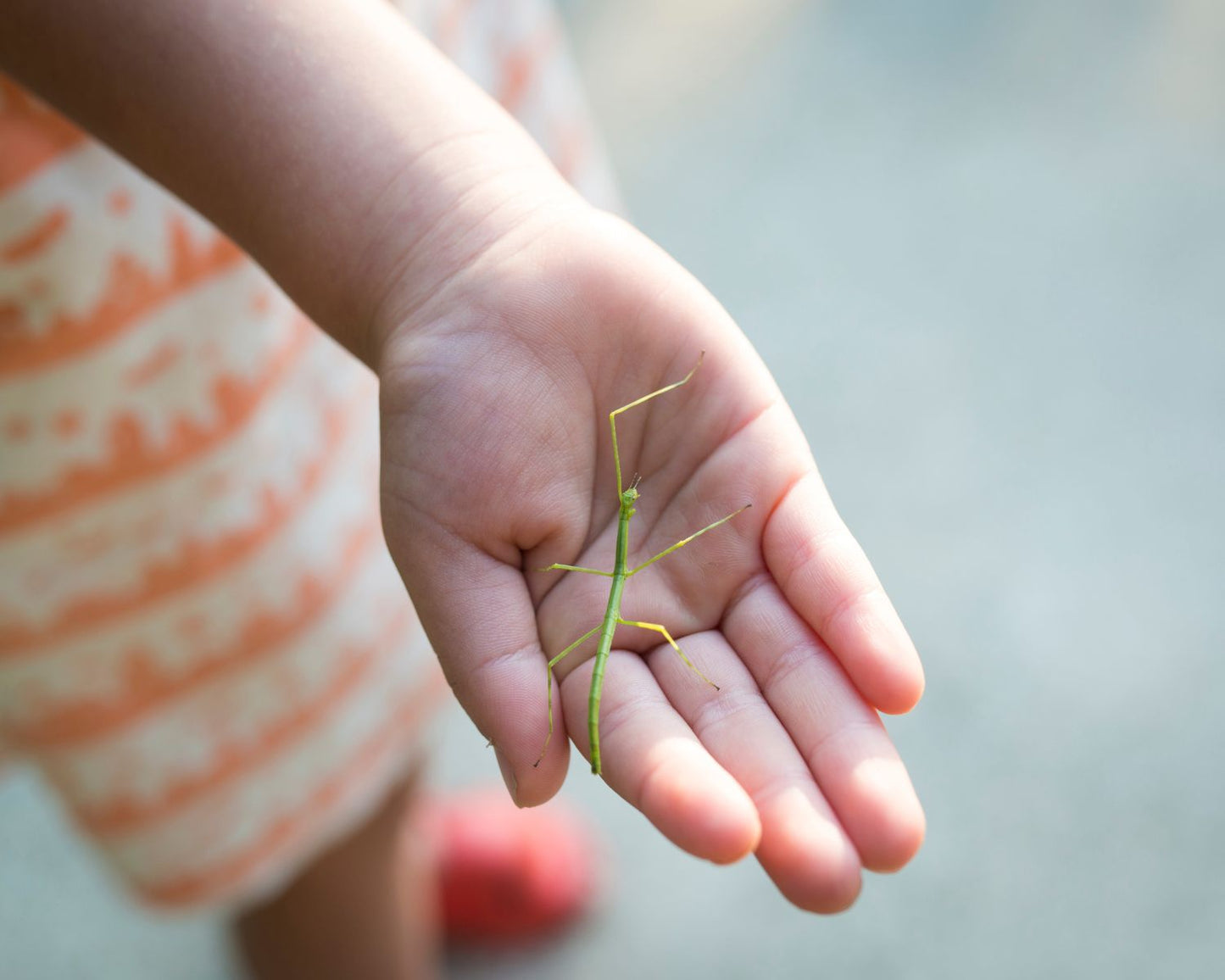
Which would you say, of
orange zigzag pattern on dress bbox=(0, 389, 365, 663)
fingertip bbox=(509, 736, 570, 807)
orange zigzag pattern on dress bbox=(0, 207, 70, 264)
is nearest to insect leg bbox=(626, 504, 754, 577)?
fingertip bbox=(509, 736, 570, 807)

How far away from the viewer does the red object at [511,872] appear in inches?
116

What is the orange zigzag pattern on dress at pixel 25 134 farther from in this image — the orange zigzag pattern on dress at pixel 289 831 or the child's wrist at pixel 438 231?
the orange zigzag pattern on dress at pixel 289 831

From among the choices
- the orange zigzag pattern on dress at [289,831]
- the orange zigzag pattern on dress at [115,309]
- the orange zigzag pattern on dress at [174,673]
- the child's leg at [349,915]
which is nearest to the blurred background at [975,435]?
the child's leg at [349,915]

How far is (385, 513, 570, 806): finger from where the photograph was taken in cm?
136

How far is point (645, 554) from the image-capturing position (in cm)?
167

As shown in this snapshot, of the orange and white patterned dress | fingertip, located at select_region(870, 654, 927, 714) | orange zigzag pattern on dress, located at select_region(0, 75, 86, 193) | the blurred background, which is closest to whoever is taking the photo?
fingertip, located at select_region(870, 654, 927, 714)

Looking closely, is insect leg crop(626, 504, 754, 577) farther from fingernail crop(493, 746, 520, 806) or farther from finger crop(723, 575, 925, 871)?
fingernail crop(493, 746, 520, 806)

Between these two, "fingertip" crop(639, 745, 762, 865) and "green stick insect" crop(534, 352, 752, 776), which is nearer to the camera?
"fingertip" crop(639, 745, 762, 865)

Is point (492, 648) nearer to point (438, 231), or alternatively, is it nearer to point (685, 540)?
point (685, 540)

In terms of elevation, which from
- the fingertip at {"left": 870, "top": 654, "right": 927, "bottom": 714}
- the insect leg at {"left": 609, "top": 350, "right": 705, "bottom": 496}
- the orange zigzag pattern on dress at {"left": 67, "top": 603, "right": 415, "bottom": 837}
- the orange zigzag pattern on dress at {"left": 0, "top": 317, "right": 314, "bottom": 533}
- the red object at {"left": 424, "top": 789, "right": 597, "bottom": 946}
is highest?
the orange zigzag pattern on dress at {"left": 0, "top": 317, "right": 314, "bottom": 533}

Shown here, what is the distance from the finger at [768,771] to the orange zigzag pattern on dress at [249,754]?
82 cm

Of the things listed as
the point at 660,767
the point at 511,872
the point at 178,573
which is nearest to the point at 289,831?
the point at 178,573

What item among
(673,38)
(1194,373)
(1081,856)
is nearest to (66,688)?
(1081,856)

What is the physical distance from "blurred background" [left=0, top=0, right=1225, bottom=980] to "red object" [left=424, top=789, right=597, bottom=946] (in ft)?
0.24
